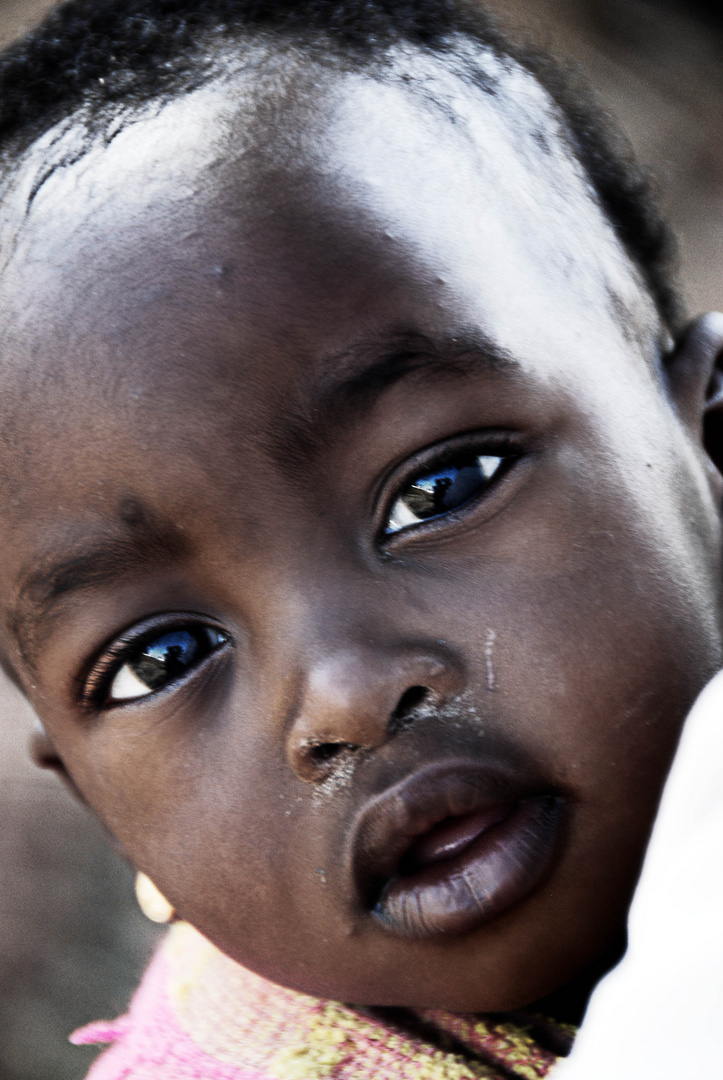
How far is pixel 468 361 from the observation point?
95 cm

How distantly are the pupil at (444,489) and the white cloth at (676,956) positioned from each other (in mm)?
350

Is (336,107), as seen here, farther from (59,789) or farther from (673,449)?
(59,789)

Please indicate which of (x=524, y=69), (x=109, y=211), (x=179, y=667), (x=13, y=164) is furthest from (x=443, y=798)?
(x=524, y=69)

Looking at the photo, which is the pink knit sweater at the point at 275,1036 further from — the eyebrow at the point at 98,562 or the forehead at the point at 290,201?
the forehead at the point at 290,201

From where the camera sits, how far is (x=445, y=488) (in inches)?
38.1

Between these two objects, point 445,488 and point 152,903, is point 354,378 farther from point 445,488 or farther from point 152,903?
point 152,903

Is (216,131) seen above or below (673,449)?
above

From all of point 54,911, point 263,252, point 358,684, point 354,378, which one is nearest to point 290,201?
point 263,252

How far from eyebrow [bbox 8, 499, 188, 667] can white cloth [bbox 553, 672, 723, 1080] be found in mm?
486

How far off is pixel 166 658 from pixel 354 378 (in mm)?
340

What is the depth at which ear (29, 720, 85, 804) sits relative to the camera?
135 centimetres

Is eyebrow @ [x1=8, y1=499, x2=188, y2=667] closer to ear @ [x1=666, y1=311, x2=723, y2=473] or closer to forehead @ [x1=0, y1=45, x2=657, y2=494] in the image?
Answer: forehead @ [x1=0, y1=45, x2=657, y2=494]

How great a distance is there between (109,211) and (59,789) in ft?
4.91

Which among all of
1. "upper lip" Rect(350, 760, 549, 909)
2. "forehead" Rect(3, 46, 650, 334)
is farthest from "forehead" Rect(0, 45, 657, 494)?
"upper lip" Rect(350, 760, 549, 909)
